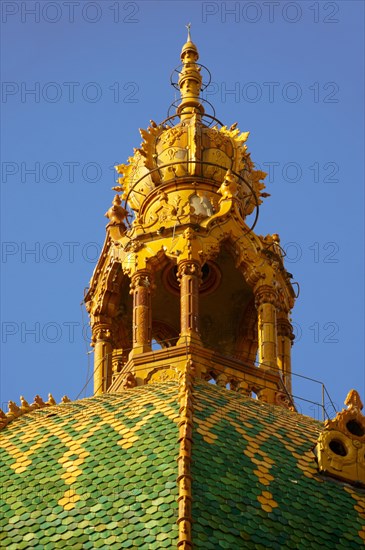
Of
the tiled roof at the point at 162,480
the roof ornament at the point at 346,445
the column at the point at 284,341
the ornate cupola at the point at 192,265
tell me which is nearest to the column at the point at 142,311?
the ornate cupola at the point at 192,265

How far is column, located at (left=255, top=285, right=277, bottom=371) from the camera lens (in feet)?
182

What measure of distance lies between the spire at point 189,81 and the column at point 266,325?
506 cm

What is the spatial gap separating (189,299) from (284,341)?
366cm

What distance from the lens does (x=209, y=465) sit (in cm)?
4750

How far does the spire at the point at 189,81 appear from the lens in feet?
197

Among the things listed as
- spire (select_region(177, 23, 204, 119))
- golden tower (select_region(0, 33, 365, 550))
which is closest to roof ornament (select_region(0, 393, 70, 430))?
golden tower (select_region(0, 33, 365, 550))

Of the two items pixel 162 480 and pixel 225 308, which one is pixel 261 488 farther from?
pixel 225 308

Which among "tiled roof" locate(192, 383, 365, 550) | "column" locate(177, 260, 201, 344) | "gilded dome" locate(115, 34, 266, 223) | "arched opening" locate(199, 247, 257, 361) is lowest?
"tiled roof" locate(192, 383, 365, 550)

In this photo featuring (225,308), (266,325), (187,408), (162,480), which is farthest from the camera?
(225,308)

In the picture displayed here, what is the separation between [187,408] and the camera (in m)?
49.4

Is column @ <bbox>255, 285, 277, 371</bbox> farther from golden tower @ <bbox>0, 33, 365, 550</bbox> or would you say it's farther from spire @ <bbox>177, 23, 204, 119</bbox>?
spire @ <bbox>177, 23, 204, 119</bbox>

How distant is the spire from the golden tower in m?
0.04

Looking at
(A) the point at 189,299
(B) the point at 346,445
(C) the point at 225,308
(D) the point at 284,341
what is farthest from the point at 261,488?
(C) the point at 225,308

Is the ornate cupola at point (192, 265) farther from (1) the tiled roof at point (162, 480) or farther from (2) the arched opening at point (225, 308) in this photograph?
(1) the tiled roof at point (162, 480)
